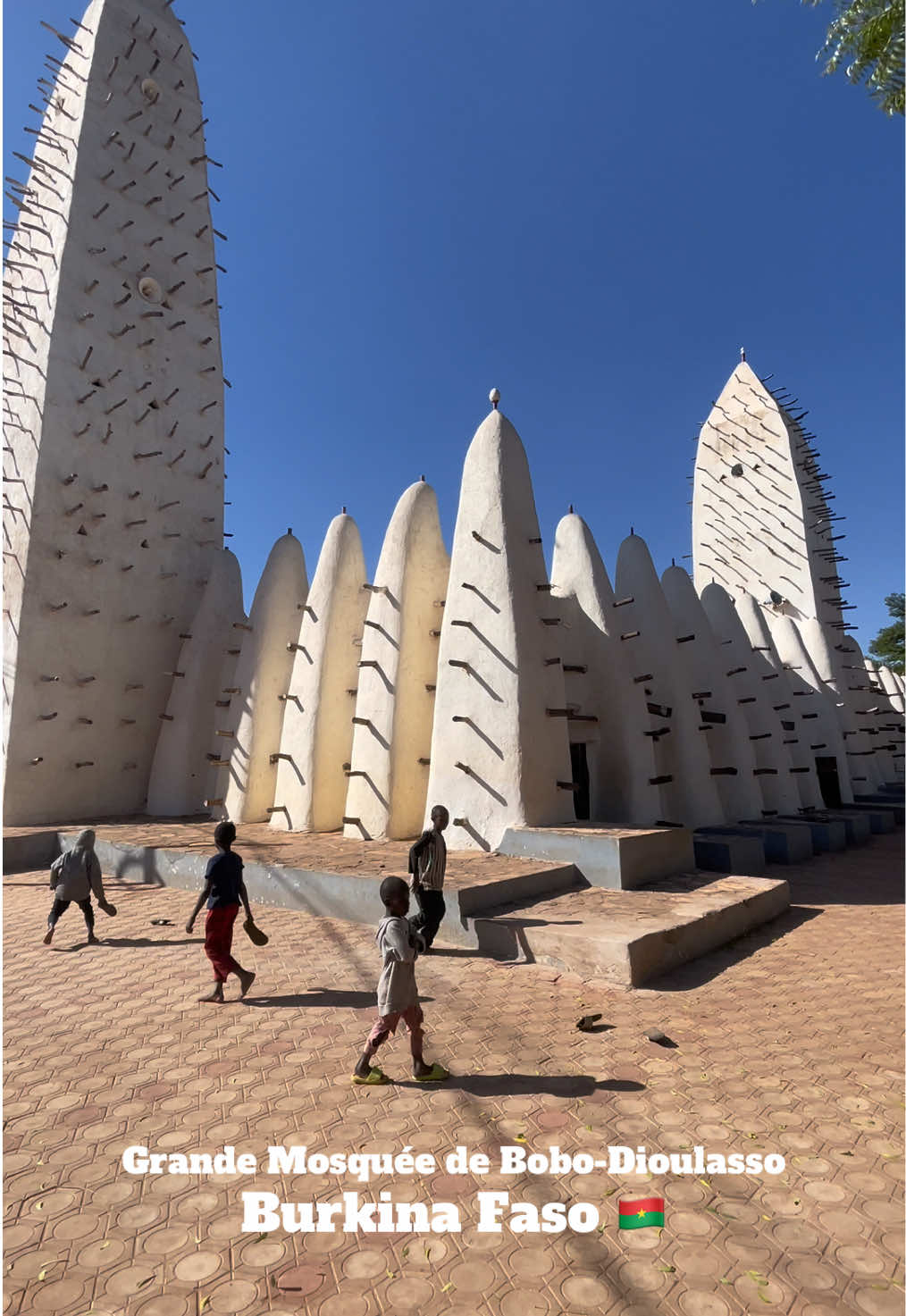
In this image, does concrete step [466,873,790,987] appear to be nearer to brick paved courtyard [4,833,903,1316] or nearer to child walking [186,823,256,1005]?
brick paved courtyard [4,833,903,1316]

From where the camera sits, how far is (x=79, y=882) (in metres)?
7.16

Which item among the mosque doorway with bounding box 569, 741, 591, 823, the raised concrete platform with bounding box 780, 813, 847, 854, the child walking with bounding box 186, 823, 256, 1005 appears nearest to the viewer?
the child walking with bounding box 186, 823, 256, 1005

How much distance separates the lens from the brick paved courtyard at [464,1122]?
261 centimetres

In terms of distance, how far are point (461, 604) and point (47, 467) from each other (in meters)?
10.9

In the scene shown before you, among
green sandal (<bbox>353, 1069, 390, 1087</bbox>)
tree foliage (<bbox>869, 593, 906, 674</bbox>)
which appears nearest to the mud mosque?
green sandal (<bbox>353, 1069, 390, 1087</bbox>)

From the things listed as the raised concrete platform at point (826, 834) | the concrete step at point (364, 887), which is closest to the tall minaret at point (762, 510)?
the raised concrete platform at point (826, 834)

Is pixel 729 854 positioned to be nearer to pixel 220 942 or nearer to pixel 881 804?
pixel 220 942

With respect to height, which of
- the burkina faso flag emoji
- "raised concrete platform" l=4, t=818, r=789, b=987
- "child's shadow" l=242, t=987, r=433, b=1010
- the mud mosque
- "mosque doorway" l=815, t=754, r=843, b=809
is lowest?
the burkina faso flag emoji

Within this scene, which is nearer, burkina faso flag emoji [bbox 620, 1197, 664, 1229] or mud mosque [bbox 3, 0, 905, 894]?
burkina faso flag emoji [bbox 620, 1197, 664, 1229]

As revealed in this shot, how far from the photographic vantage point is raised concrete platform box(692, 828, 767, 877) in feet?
35.0

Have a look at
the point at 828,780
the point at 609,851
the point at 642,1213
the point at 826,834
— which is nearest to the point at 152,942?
the point at 609,851

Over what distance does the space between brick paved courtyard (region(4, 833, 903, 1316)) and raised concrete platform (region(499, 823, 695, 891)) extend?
179 centimetres

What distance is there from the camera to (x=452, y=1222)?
2953 mm

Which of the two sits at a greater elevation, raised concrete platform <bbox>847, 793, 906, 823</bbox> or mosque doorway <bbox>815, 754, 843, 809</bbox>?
mosque doorway <bbox>815, 754, 843, 809</bbox>
